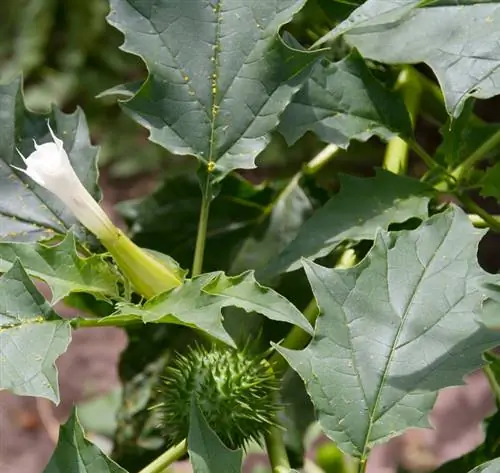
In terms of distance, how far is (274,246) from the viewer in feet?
3.76

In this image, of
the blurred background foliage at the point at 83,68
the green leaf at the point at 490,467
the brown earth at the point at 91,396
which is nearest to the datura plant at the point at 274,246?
the green leaf at the point at 490,467

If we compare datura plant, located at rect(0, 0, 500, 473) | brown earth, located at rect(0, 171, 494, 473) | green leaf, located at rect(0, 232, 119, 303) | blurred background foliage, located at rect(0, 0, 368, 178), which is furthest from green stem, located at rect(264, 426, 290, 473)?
blurred background foliage, located at rect(0, 0, 368, 178)

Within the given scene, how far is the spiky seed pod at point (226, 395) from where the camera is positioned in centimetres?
87

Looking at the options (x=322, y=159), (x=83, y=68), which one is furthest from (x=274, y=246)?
(x=83, y=68)

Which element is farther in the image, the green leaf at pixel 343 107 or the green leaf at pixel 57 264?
the green leaf at pixel 343 107

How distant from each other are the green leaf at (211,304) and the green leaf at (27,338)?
0.17 feet

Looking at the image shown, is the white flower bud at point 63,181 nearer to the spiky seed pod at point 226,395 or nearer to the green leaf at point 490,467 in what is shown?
the spiky seed pod at point 226,395

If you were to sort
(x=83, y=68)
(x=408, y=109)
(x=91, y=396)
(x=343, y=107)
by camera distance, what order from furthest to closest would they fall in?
(x=83, y=68), (x=91, y=396), (x=408, y=109), (x=343, y=107)

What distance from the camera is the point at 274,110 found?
2.80 ft

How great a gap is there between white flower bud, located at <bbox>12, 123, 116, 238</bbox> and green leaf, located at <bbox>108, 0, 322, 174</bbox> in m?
0.09

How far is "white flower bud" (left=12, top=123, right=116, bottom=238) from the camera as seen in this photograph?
82 cm

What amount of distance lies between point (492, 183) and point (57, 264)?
465 millimetres

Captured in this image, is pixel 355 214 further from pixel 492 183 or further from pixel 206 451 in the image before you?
pixel 206 451

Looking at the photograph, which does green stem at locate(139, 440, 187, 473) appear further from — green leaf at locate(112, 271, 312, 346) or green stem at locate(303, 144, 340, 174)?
green stem at locate(303, 144, 340, 174)
